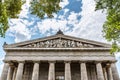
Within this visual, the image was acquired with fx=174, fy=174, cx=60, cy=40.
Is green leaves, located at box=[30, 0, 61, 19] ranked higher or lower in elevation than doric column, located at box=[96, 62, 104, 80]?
higher

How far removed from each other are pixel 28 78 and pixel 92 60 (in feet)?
42.3

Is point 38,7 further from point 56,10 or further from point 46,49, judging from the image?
point 46,49

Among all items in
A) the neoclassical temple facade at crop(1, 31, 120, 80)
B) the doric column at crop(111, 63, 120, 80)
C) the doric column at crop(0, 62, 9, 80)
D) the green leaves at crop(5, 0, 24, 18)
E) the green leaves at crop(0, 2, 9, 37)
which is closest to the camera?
the green leaves at crop(0, 2, 9, 37)

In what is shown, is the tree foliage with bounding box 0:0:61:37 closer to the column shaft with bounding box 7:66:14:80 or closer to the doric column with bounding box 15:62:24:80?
the doric column with bounding box 15:62:24:80

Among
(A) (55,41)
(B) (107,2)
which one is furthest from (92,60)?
(B) (107,2)

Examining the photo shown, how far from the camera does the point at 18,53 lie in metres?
32.8

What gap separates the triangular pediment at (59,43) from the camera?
108 feet

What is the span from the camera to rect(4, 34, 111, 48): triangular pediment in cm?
3284

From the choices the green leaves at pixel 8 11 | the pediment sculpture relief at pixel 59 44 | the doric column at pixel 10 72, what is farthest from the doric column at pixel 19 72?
the green leaves at pixel 8 11

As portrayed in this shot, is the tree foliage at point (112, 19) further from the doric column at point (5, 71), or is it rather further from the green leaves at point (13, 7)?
the doric column at point (5, 71)

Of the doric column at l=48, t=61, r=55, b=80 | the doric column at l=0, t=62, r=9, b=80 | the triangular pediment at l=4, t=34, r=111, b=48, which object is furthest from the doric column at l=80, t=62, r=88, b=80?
the doric column at l=0, t=62, r=9, b=80

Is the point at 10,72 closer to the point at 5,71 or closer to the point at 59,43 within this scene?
the point at 5,71

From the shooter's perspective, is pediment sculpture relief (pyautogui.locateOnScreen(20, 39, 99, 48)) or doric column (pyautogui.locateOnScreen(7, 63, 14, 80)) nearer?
doric column (pyautogui.locateOnScreen(7, 63, 14, 80))

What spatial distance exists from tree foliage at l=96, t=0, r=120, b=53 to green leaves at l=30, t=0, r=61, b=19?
410 centimetres
